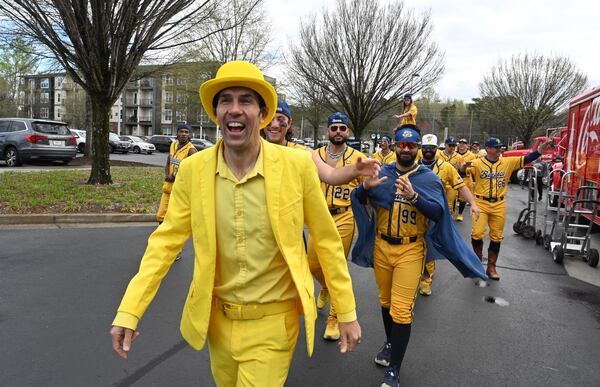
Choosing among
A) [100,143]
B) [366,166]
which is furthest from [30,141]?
[366,166]

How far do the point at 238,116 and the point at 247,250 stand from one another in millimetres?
608

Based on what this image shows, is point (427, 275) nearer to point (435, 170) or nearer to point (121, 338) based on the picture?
point (435, 170)

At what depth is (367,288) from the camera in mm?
5746

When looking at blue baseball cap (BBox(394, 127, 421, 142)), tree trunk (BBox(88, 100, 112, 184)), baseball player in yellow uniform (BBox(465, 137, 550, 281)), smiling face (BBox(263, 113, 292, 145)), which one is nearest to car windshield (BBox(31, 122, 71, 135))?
tree trunk (BBox(88, 100, 112, 184))

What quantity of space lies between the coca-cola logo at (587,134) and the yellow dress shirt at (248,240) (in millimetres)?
8701

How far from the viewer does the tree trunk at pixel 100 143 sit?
12.6 meters

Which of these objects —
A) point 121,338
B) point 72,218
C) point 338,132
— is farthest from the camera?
point 72,218

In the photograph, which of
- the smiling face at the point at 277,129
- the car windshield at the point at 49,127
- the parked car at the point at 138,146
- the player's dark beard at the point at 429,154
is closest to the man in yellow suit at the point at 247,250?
the smiling face at the point at 277,129

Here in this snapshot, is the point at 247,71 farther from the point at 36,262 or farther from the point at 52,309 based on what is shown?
the point at 36,262

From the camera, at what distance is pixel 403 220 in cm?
356

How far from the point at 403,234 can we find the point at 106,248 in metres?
5.31

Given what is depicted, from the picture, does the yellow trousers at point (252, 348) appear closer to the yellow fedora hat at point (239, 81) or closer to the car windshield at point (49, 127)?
the yellow fedora hat at point (239, 81)

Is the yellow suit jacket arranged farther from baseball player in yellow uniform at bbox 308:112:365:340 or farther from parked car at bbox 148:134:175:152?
parked car at bbox 148:134:175:152

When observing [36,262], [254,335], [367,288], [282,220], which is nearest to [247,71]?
[282,220]
